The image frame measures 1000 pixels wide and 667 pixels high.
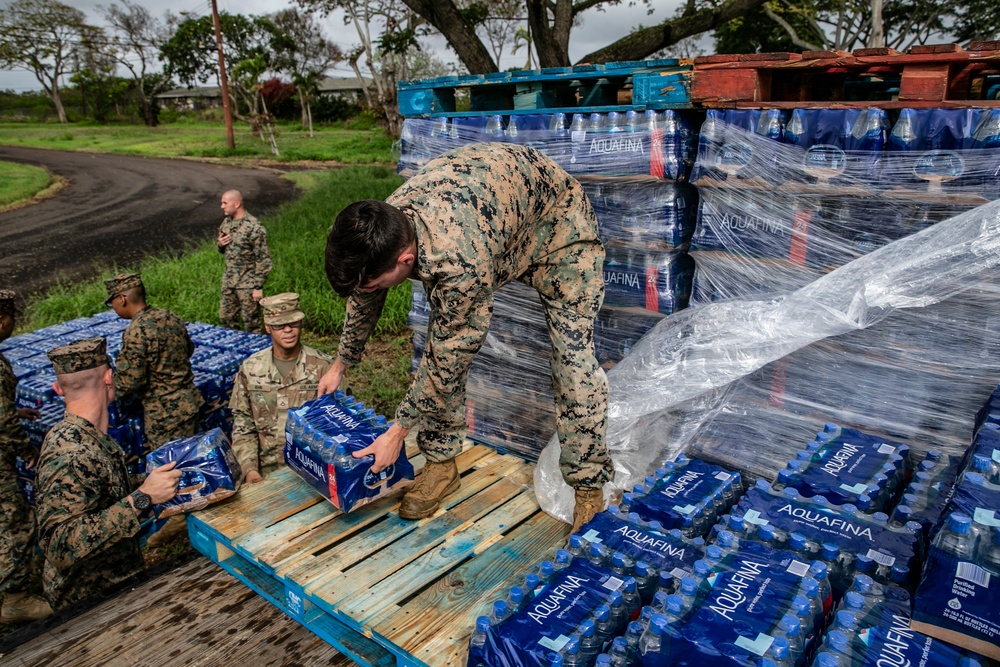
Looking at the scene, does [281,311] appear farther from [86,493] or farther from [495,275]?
[495,275]

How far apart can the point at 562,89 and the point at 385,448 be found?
8.93ft

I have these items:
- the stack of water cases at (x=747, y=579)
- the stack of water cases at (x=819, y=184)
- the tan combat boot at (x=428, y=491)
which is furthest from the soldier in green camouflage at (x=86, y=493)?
the stack of water cases at (x=819, y=184)

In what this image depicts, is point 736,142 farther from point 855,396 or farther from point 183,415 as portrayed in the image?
point 183,415

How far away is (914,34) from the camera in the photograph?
20.2 m

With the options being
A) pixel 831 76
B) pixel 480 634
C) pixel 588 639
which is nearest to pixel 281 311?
pixel 480 634

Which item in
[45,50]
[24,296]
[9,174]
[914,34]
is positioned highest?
[45,50]

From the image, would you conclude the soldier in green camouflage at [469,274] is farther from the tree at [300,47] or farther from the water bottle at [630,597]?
the tree at [300,47]

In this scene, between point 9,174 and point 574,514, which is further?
point 9,174

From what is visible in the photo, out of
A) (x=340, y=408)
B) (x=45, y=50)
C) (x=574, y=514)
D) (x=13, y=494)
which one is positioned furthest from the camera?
(x=45, y=50)

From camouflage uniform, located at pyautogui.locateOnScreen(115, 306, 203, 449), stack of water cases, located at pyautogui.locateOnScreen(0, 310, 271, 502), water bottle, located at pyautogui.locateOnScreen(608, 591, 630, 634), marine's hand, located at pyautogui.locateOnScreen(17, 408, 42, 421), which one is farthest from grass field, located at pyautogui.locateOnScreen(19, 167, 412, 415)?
water bottle, located at pyautogui.locateOnScreen(608, 591, 630, 634)

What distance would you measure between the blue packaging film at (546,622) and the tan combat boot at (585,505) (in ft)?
2.54

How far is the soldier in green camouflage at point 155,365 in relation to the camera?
448 cm

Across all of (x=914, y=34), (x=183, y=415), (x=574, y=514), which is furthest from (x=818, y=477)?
(x=914, y=34)

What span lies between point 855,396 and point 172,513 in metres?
3.23
